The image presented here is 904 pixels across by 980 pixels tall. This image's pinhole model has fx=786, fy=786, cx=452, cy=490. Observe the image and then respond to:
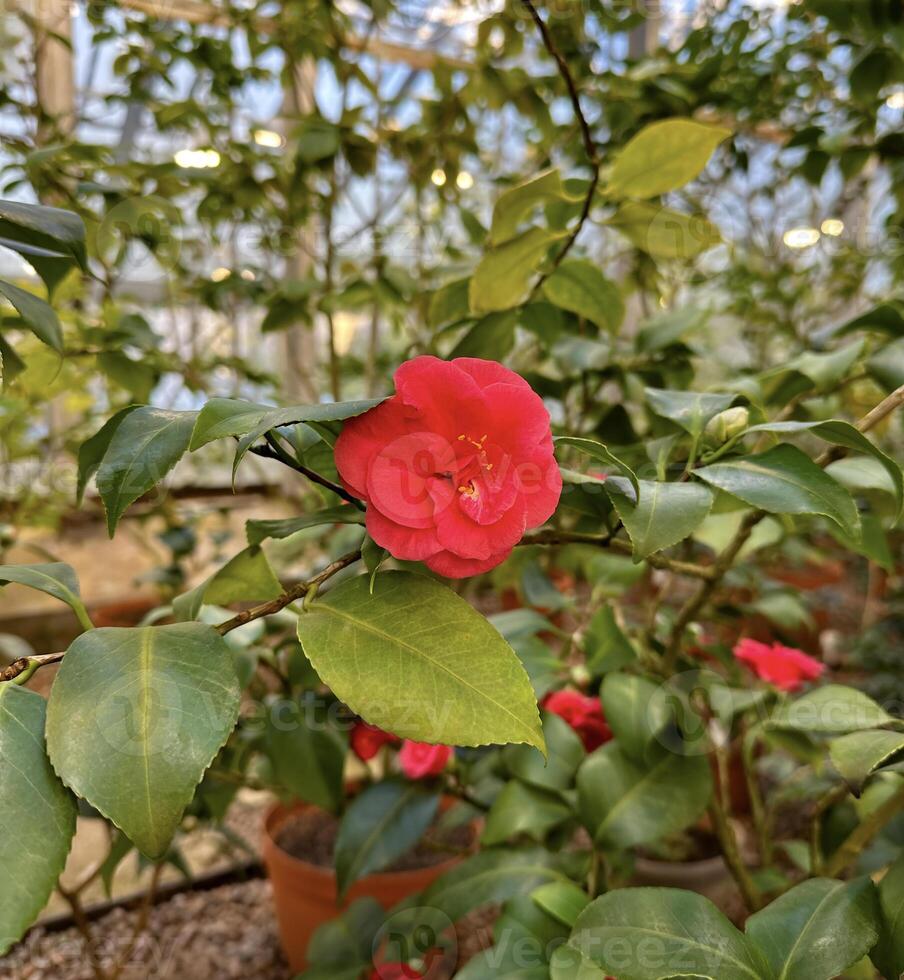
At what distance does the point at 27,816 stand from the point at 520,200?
476 millimetres

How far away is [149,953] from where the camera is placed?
37.8 inches

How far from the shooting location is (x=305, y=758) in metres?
0.71

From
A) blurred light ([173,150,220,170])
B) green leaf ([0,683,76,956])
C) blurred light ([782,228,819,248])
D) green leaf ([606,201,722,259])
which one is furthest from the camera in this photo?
blurred light ([782,228,819,248])

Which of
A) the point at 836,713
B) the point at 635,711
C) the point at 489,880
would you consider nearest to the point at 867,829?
the point at 836,713

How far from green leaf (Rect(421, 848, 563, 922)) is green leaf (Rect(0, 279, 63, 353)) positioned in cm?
49

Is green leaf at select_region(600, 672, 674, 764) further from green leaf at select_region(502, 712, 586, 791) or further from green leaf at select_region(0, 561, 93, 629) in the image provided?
green leaf at select_region(0, 561, 93, 629)

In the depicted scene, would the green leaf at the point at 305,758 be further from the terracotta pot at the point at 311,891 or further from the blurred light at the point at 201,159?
the blurred light at the point at 201,159

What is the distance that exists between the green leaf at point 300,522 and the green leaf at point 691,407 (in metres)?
0.21

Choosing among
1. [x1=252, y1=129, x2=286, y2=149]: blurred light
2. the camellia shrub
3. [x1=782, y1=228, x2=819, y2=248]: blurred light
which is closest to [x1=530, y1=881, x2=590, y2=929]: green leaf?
the camellia shrub

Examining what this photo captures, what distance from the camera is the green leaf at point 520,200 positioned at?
1.80ft

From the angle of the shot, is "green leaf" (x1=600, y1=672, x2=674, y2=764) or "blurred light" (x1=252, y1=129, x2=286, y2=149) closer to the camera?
"green leaf" (x1=600, y1=672, x2=674, y2=764)

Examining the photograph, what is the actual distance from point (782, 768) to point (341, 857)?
0.82 m

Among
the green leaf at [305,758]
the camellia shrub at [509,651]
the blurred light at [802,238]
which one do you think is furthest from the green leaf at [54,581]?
the blurred light at [802,238]

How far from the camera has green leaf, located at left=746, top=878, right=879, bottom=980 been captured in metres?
0.39
